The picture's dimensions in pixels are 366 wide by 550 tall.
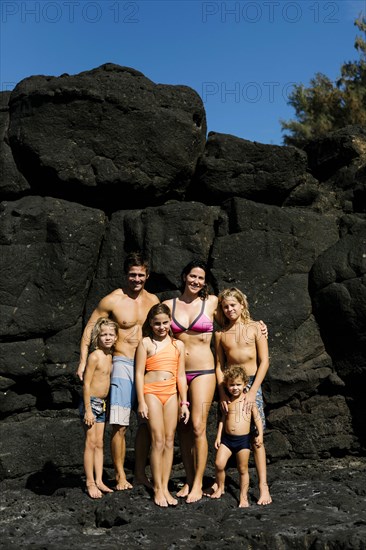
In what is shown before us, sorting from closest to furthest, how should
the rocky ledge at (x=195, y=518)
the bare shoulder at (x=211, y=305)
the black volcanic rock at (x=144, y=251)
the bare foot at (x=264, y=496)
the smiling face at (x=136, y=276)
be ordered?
the rocky ledge at (x=195, y=518), the bare foot at (x=264, y=496), the bare shoulder at (x=211, y=305), the smiling face at (x=136, y=276), the black volcanic rock at (x=144, y=251)

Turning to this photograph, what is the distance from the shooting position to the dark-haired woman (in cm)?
636

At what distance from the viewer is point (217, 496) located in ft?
20.5

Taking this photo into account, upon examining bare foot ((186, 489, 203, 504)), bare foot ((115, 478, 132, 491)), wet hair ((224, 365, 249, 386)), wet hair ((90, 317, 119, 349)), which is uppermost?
wet hair ((90, 317, 119, 349))

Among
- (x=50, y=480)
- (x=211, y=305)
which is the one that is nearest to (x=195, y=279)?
(x=211, y=305)

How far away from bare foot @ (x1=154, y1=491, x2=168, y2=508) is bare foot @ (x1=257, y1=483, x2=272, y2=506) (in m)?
0.91

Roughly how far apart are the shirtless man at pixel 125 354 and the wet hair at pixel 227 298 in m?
0.75

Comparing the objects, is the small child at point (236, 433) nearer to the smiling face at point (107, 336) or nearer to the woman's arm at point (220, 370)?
the woman's arm at point (220, 370)

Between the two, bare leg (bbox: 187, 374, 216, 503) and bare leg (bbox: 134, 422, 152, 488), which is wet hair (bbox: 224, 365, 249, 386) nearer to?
bare leg (bbox: 187, 374, 216, 503)

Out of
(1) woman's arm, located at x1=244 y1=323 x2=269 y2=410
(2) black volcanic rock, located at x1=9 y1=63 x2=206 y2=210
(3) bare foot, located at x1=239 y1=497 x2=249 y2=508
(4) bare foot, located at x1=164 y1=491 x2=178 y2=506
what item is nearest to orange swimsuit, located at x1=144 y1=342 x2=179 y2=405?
(1) woman's arm, located at x1=244 y1=323 x2=269 y2=410

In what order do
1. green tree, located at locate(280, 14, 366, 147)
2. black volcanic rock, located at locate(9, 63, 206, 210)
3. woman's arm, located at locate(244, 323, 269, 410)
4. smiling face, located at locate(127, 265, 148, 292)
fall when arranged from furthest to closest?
green tree, located at locate(280, 14, 366, 147), black volcanic rock, located at locate(9, 63, 206, 210), smiling face, located at locate(127, 265, 148, 292), woman's arm, located at locate(244, 323, 269, 410)

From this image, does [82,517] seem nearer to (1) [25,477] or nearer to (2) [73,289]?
(1) [25,477]

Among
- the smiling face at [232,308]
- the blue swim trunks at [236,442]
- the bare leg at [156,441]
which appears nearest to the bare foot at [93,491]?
the bare leg at [156,441]

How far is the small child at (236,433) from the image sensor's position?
20.5ft

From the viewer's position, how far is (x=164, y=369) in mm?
6270
